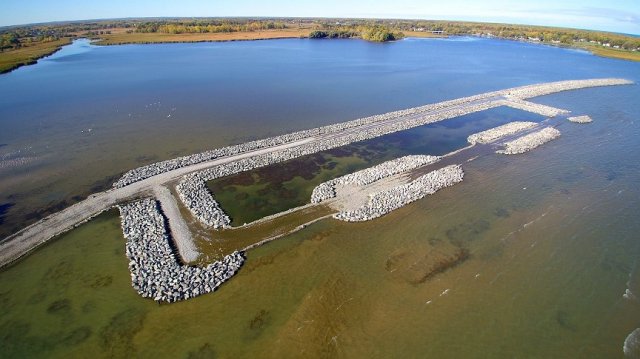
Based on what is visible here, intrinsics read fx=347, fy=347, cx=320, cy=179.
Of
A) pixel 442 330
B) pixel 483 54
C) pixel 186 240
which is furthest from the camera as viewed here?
pixel 483 54

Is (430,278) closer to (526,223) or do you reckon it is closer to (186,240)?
(526,223)

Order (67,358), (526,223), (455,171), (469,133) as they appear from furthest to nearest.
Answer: (469,133) < (455,171) < (526,223) < (67,358)

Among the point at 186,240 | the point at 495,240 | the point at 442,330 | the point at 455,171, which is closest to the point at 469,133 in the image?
the point at 455,171

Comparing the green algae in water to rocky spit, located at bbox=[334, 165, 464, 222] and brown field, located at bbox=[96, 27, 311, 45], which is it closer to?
rocky spit, located at bbox=[334, 165, 464, 222]

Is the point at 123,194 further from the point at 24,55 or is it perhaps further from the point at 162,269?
the point at 24,55

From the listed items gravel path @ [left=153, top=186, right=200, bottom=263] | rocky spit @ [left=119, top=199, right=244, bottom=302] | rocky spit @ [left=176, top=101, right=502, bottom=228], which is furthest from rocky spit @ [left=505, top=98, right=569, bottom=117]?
gravel path @ [left=153, top=186, right=200, bottom=263]

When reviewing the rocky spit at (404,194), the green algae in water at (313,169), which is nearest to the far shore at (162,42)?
the green algae in water at (313,169)

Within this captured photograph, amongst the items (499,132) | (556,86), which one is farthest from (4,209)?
(556,86)
